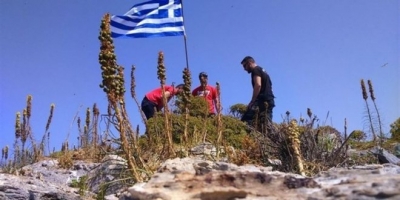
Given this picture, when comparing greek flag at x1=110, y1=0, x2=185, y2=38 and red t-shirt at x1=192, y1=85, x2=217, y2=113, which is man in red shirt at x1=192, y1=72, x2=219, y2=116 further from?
greek flag at x1=110, y1=0, x2=185, y2=38

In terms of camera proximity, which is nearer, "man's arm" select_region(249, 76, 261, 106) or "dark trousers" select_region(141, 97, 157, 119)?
"man's arm" select_region(249, 76, 261, 106)

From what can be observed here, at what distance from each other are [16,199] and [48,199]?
0.79 ft

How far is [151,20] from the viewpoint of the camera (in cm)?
752

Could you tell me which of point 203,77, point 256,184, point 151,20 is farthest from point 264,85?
point 256,184

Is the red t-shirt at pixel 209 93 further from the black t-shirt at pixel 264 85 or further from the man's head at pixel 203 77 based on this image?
the black t-shirt at pixel 264 85

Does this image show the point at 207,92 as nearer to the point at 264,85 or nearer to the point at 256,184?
the point at 264,85

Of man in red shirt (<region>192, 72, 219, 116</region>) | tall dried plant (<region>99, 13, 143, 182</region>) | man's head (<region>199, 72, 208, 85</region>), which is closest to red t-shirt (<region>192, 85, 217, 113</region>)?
man in red shirt (<region>192, 72, 219, 116</region>)

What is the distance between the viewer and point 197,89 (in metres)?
9.88

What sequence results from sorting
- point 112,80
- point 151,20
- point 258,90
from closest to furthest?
point 112,80, point 151,20, point 258,90

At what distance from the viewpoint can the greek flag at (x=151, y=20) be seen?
7012mm

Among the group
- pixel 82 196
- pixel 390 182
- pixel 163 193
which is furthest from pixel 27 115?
pixel 390 182

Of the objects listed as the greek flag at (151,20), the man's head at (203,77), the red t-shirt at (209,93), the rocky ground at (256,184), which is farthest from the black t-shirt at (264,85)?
the rocky ground at (256,184)

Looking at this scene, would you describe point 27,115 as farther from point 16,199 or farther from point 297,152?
point 297,152

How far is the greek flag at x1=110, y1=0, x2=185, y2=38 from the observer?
701 centimetres
